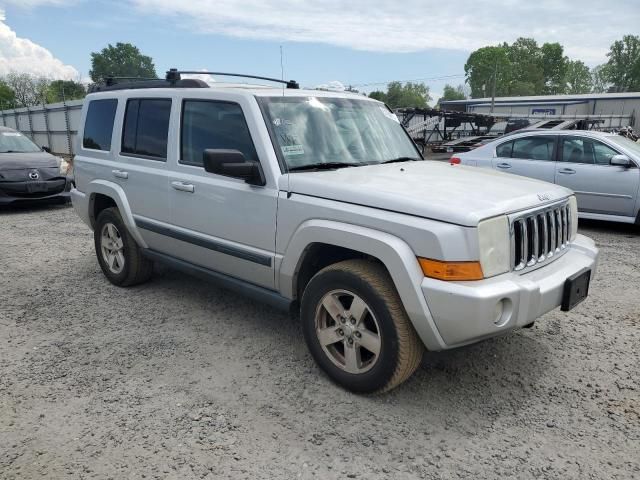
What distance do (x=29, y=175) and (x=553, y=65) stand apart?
11804 cm

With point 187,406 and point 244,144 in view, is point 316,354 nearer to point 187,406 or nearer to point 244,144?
point 187,406

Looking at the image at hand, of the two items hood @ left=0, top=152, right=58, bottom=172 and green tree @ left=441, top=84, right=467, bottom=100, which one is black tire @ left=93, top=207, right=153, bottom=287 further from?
green tree @ left=441, top=84, right=467, bottom=100

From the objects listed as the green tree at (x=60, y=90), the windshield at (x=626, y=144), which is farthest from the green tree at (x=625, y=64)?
the windshield at (x=626, y=144)

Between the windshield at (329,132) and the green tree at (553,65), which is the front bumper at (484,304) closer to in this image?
the windshield at (329,132)

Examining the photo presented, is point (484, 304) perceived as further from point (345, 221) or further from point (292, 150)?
point (292, 150)

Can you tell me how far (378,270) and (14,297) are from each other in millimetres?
3884

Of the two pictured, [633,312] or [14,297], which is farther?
[14,297]

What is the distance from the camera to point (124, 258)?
4.96 metres

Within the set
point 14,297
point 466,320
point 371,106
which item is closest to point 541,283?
point 466,320

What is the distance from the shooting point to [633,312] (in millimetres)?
4457

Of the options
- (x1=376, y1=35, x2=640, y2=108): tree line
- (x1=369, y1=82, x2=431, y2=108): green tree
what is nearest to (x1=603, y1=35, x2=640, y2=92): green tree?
(x1=376, y1=35, x2=640, y2=108): tree line

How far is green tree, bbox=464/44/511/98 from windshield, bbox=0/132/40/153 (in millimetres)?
103288

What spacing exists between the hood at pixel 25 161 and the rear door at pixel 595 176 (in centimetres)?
925

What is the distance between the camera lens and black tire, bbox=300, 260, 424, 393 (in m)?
2.83
